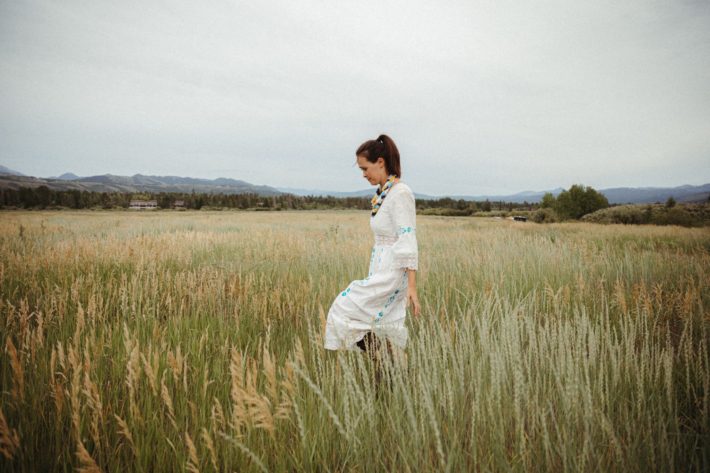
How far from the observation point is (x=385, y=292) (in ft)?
8.55

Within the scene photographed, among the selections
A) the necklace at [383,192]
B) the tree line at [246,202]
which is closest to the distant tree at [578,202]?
the tree line at [246,202]

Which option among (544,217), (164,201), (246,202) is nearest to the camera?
(544,217)

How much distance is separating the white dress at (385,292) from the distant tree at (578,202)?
161ft

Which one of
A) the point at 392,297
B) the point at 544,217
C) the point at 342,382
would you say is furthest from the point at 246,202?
the point at 342,382

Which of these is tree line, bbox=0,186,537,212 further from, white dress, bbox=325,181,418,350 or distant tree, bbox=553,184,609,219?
white dress, bbox=325,181,418,350

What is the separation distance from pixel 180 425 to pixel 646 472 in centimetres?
240

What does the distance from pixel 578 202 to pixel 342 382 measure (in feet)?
176

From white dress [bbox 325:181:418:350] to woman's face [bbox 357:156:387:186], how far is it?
0.19 metres

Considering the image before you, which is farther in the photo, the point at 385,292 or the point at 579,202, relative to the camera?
the point at 579,202

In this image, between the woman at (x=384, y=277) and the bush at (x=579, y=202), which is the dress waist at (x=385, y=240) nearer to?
the woman at (x=384, y=277)

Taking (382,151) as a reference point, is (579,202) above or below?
above

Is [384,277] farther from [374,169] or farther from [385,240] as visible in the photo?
[374,169]

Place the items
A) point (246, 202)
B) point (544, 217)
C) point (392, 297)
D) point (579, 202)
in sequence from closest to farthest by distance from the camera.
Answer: point (392, 297)
point (544, 217)
point (579, 202)
point (246, 202)

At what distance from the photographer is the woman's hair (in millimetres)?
2762
